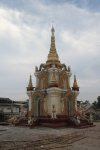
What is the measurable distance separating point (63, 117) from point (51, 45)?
38.7 feet

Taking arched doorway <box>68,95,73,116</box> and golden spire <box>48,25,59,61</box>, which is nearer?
arched doorway <box>68,95,73,116</box>

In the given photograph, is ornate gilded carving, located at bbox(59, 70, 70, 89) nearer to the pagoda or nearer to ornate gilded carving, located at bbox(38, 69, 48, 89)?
the pagoda

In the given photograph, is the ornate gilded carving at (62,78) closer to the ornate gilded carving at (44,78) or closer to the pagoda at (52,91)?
the pagoda at (52,91)

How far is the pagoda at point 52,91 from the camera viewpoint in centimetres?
1848

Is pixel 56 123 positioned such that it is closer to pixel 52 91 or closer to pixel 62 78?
pixel 52 91

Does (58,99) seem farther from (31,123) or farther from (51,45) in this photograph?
(51,45)

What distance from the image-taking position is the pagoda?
60.6 feet

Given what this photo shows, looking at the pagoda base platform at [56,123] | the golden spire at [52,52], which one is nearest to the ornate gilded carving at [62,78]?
the golden spire at [52,52]

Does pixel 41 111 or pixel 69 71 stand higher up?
pixel 69 71

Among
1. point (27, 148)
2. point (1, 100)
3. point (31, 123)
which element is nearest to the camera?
point (27, 148)

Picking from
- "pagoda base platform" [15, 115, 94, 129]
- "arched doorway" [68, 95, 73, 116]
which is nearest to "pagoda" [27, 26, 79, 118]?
"arched doorway" [68, 95, 73, 116]

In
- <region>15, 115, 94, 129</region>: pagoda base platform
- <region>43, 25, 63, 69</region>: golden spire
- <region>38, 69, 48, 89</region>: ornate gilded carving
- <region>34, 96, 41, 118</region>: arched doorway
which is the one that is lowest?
<region>15, 115, 94, 129</region>: pagoda base platform

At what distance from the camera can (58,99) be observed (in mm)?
18984

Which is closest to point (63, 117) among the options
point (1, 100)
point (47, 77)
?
point (47, 77)
